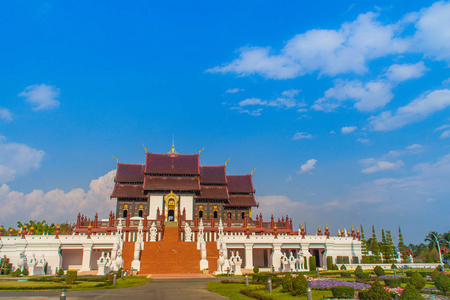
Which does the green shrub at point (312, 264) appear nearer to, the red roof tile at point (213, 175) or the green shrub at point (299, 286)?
the red roof tile at point (213, 175)

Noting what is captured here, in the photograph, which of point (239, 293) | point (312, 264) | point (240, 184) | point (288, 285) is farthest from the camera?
point (240, 184)

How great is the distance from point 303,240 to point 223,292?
21.5 m

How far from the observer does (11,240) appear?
3212 centimetres

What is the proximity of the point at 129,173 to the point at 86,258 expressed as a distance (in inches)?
684

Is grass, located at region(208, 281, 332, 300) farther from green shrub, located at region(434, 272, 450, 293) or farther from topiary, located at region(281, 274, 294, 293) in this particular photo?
green shrub, located at region(434, 272, 450, 293)

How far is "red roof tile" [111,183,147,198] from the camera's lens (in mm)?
44875

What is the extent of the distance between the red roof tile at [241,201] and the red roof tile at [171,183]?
17.2 ft

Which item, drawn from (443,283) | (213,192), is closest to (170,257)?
(213,192)

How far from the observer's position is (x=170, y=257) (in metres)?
29.9

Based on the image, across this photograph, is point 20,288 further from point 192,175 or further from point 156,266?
point 192,175

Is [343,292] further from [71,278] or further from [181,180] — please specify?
[181,180]

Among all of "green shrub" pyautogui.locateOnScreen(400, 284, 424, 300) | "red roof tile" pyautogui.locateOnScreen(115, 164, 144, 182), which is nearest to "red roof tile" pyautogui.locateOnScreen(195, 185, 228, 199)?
"red roof tile" pyautogui.locateOnScreen(115, 164, 144, 182)

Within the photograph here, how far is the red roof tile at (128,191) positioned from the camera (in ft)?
147

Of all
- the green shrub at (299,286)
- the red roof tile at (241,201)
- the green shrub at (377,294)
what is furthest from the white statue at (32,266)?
the green shrub at (377,294)
